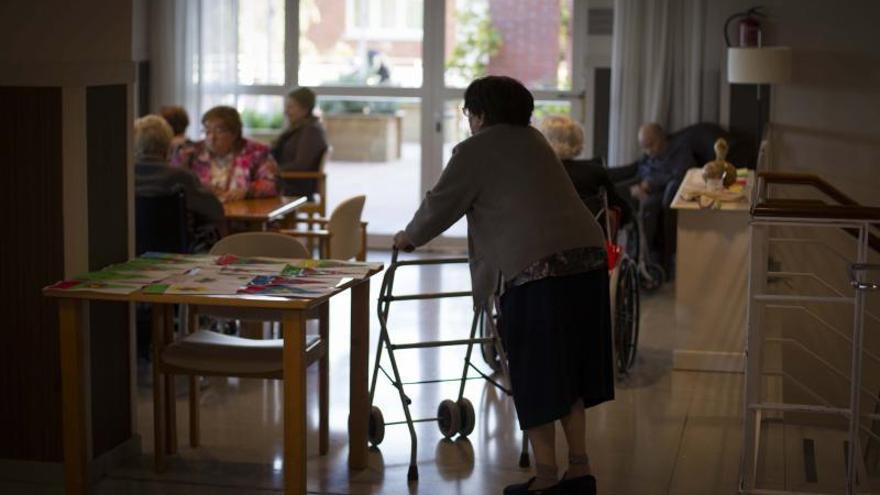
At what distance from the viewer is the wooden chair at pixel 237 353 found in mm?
4426

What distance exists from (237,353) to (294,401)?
1.93 feet

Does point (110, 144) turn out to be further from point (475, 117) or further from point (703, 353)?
point (703, 353)

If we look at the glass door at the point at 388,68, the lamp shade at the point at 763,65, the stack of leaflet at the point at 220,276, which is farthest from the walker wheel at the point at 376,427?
the glass door at the point at 388,68

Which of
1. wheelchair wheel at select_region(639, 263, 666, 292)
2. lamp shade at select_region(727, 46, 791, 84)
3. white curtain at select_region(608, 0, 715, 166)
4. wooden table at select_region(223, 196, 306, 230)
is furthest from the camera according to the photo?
white curtain at select_region(608, 0, 715, 166)

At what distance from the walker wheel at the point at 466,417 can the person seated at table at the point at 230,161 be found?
7.56 feet

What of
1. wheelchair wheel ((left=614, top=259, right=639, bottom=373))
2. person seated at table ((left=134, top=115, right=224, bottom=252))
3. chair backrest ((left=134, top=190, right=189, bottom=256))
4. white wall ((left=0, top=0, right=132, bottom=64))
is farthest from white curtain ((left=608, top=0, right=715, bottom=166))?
white wall ((left=0, top=0, right=132, bottom=64))

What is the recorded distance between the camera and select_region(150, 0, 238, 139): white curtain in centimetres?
966

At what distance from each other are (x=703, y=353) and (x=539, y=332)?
2409 millimetres

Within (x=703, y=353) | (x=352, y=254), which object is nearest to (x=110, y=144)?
(x=352, y=254)

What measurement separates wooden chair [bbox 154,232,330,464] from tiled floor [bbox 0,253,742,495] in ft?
0.54

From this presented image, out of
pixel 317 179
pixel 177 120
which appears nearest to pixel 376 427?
pixel 177 120

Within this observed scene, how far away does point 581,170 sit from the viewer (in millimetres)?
5809

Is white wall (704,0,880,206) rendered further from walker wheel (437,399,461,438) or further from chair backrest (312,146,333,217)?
walker wheel (437,399,461,438)

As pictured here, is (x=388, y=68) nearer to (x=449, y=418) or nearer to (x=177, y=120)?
(x=177, y=120)
